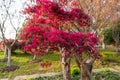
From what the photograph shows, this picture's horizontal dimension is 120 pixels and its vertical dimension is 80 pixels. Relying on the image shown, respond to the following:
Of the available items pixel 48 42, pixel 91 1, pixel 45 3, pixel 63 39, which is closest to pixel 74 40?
pixel 63 39

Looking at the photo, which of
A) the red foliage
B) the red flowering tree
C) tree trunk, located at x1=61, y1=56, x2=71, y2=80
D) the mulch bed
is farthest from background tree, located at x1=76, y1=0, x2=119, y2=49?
the mulch bed

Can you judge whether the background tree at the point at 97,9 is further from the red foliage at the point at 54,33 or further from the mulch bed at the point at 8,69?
the mulch bed at the point at 8,69

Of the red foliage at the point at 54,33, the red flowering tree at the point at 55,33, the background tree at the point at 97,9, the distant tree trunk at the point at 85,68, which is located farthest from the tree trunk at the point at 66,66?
the background tree at the point at 97,9

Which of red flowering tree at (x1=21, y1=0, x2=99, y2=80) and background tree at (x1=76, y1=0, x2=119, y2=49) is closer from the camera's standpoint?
red flowering tree at (x1=21, y1=0, x2=99, y2=80)

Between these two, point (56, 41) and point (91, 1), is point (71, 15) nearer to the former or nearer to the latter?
point (56, 41)

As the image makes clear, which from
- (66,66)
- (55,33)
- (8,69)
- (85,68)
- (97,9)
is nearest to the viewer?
(55,33)

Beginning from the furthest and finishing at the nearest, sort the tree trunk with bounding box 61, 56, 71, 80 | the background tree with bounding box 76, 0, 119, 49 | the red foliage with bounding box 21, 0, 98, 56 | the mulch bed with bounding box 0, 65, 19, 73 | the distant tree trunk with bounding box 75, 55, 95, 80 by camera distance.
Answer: the mulch bed with bounding box 0, 65, 19, 73 < the background tree with bounding box 76, 0, 119, 49 < the tree trunk with bounding box 61, 56, 71, 80 < the distant tree trunk with bounding box 75, 55, 95, 80 < the red foliage with bounding box 21, 0, 98, 56

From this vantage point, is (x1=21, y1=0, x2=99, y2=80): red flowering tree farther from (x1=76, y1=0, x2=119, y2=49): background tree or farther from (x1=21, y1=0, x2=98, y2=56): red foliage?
(x1=76, y1=0, x2=119, y2=49): background tree

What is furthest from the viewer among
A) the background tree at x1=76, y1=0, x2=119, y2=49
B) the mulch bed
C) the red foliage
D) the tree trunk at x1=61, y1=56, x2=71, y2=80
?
the mulch bed

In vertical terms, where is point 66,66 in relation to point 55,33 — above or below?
below

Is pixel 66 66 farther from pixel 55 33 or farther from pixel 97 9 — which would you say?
pixel 97 9

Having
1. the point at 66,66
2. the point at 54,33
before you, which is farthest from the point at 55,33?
the point at 66,66

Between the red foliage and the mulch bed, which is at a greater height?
the red foliage

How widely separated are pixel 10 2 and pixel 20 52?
882 cm
